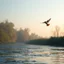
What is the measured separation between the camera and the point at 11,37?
14088 centimetres

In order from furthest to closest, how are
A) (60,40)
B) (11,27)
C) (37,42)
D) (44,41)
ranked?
(11,27), (37,42), (44,41), (60,40)

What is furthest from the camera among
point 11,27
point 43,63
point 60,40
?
point 11,27

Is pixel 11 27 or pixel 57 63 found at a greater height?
pixel 11 27

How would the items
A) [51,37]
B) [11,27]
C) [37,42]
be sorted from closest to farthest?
[51,37]
[37,42]
[11,27]

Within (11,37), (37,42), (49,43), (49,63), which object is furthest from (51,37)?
(49,63)

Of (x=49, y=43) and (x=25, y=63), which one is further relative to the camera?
(x=49, y=43)

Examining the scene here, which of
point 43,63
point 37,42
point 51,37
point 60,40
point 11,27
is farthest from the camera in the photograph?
point 11,27

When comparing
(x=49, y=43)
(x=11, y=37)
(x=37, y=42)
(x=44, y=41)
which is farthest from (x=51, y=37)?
(x=11, y=37)

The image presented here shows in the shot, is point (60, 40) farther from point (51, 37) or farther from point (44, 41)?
point (44, 41)

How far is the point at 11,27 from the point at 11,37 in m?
10.2

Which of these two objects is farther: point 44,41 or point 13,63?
point 44,41

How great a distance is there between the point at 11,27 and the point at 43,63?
124023mm

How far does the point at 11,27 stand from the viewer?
488 feet

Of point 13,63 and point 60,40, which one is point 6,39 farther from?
point 13,63
